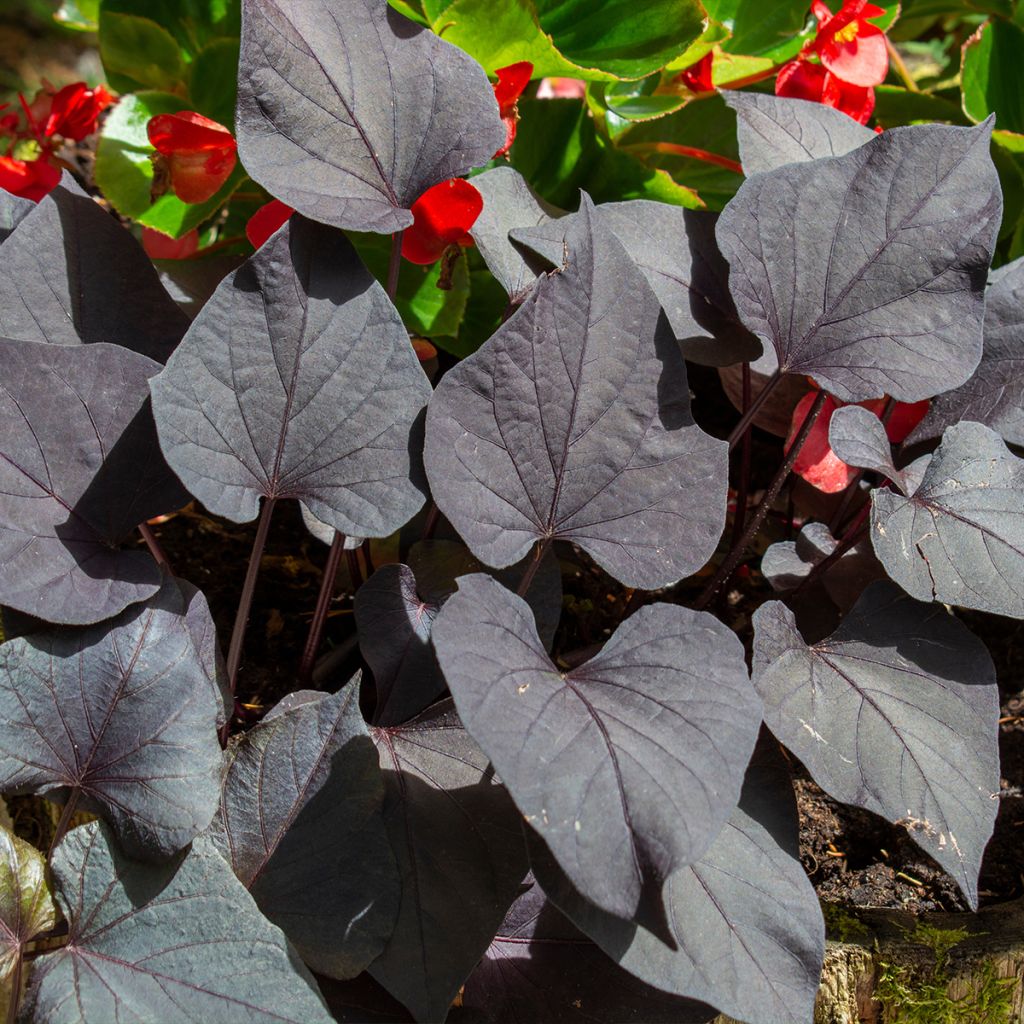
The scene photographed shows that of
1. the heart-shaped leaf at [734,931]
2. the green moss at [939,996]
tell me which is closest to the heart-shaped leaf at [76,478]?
the heart-shaped leaf at [734,931]

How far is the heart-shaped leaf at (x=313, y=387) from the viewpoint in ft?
2.36

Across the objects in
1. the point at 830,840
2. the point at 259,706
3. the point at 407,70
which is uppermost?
the point at 407,70

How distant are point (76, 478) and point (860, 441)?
603mm

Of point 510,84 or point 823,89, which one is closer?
point 510,84

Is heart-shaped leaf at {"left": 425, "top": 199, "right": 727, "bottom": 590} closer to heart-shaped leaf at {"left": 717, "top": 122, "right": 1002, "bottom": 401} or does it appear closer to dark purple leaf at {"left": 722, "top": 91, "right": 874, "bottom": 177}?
heart-shaped leaf at {"left": 717, "top": 122, "right": 1002, "bottom": 401}

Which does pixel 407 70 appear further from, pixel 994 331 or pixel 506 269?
pixel 994 331

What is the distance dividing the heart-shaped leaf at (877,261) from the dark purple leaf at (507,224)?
0.18 metres

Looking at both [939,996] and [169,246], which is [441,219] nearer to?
[169,246]

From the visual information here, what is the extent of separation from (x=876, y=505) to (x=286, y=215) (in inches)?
22.1

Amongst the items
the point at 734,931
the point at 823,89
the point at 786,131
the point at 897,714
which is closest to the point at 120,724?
the point at 734,931

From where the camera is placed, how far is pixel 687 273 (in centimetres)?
91

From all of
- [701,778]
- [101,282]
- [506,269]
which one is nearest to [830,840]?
[701,778]

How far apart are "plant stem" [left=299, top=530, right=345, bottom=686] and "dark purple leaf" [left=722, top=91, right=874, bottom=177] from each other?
0.51 metres

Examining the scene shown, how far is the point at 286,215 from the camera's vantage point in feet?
2.96
